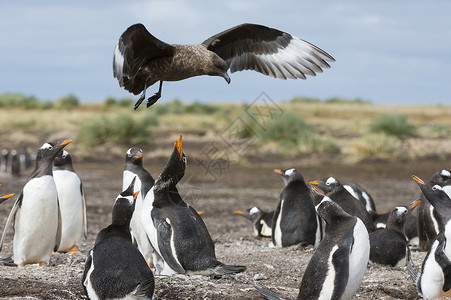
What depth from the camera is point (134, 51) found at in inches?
219

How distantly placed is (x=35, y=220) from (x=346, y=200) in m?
3.74

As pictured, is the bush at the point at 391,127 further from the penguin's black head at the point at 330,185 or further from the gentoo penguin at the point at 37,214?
the gentoo penguin at the point at 37,214

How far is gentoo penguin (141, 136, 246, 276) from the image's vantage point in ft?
18.8

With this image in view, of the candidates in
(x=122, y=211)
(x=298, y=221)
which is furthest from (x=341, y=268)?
(x=298, y=221)

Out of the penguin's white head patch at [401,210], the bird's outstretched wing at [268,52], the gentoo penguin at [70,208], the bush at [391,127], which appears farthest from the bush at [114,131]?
the penguin's white head patch at [401,210]

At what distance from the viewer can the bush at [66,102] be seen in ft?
171

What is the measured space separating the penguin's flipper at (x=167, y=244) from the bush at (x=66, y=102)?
155 ft

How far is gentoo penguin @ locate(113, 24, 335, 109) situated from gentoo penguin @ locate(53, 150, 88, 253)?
98.5 inches

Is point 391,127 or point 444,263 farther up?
point 444,263

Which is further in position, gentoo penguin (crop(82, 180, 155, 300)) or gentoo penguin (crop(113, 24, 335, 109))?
gentoo penguin (crop(113, 24, 335, 109))

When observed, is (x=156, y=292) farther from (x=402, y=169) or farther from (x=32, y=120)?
(x=32, y=120)

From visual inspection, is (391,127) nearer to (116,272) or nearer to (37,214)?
(37,214)

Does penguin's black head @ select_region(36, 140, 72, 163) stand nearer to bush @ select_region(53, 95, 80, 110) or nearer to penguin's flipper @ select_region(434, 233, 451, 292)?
penguin's flipper @ select_region(434, 233, 451, 292)

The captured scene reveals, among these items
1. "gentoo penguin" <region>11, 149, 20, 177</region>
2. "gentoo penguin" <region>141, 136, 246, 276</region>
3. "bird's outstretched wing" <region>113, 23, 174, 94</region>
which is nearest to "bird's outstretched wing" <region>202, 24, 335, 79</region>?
Answer: "bird's outstretched wing" <region>113, 23, 174, 94</region>
